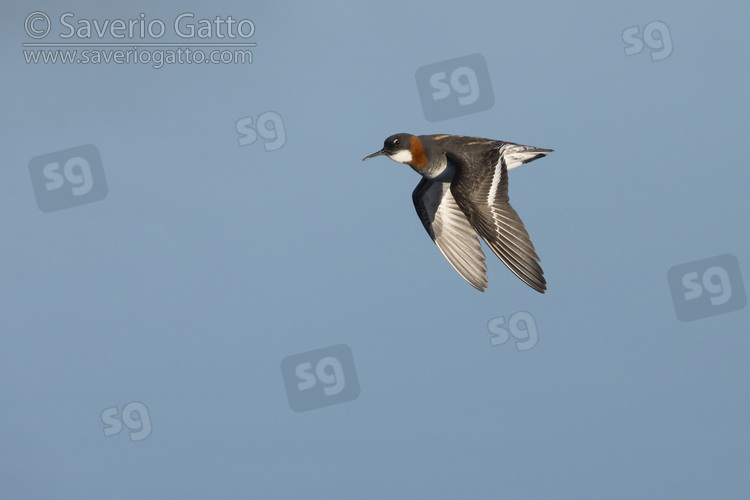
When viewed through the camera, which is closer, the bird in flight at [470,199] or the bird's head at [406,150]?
the bird in flight at [470,199]

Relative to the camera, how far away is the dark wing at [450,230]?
23.0 feet

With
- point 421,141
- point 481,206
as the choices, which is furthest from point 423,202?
point 481,206

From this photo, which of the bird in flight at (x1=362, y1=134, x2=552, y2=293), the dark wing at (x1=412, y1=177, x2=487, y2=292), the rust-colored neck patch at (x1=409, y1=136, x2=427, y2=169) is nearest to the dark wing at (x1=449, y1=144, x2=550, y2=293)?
the bird in flight at (x1=362, y1=134, x2=552, y2=293)

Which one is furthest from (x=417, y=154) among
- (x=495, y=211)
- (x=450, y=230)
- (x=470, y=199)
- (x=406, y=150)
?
(x=450, y=230)

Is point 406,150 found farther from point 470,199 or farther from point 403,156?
point 470,199

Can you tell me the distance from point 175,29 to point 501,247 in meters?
6.09

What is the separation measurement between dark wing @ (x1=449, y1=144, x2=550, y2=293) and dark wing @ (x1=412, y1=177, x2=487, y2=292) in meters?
0.84

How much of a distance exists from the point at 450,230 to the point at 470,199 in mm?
1209

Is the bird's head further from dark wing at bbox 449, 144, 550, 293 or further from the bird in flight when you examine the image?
dark wing at bbox 449, 144, 550, 293

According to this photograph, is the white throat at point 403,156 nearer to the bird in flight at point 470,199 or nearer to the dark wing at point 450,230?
the bird in flight at point 470,199

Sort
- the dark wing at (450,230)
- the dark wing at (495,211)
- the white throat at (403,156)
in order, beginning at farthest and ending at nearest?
the dark wing at (450,230), the white throat at (403,156), the dark wing at (495,211)

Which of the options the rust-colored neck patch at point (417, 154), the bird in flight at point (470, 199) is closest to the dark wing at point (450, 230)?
the bird in flight at point (470, 199)

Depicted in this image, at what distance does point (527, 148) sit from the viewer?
6.85 meters

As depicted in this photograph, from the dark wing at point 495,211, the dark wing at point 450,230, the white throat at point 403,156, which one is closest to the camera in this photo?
the dark wing at point 495,211
